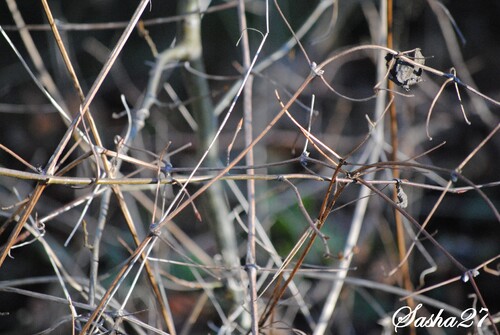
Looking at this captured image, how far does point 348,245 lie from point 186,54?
0.63 m

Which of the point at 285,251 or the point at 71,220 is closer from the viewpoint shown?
the point at 285,251

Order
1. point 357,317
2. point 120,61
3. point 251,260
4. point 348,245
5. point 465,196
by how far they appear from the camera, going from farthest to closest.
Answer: point 120,61 → point 465,196 → point 357,317 → point 348,245 → point 251,260

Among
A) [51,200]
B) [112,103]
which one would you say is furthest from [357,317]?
[112,103]

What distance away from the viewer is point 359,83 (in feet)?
9.39

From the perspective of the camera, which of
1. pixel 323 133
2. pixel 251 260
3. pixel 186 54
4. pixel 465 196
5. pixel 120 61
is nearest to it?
pixel 251 260

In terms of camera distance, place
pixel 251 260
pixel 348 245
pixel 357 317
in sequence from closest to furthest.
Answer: pixel 251 260
pixel 348 245
pixel 357 317

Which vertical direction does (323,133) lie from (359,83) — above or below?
below

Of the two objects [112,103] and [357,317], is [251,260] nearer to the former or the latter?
[357,317]

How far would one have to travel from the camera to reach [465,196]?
2.41 meters

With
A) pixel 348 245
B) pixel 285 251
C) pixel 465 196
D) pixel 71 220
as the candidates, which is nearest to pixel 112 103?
pixel 71 220

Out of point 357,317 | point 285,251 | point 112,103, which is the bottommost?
point 357,317

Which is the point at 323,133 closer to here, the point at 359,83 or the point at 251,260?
the point at 359,83

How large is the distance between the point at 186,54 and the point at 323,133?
1.40m

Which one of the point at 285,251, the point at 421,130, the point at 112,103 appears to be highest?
the point at 112,103
